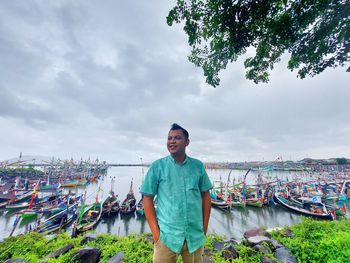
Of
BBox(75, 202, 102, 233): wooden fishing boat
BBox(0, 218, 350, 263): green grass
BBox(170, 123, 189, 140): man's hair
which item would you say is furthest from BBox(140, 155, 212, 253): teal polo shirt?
BBox(75, 202, 102, 233): wooden fishing boat

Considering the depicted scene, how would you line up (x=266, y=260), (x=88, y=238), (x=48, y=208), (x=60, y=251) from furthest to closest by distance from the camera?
1. (x=48, y=208)
2. (x=88, y=238)
3. (x=60, y=251)
4. (x=266, y=260)

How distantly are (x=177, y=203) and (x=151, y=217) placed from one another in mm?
321

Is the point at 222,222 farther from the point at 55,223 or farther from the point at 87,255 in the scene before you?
the point at 87,255

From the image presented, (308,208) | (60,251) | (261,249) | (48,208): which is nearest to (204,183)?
(261,249)

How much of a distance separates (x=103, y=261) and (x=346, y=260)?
189 inches

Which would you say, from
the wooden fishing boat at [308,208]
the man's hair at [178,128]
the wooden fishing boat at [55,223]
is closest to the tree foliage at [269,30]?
the man's hair at [178,128]

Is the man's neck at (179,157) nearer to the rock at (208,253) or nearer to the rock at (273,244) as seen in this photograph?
the rock at (208,253)

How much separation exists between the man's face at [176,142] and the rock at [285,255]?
389cm

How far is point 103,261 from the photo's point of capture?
12.1 feet

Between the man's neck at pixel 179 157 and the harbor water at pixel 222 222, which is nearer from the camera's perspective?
the man's neck at pixel 179 157

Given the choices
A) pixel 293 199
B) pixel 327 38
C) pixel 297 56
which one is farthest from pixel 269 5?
pixel 293 199

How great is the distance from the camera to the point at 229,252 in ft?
12.8

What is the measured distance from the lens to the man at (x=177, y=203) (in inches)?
67.2

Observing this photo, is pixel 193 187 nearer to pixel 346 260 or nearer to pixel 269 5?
pixel 346 260
